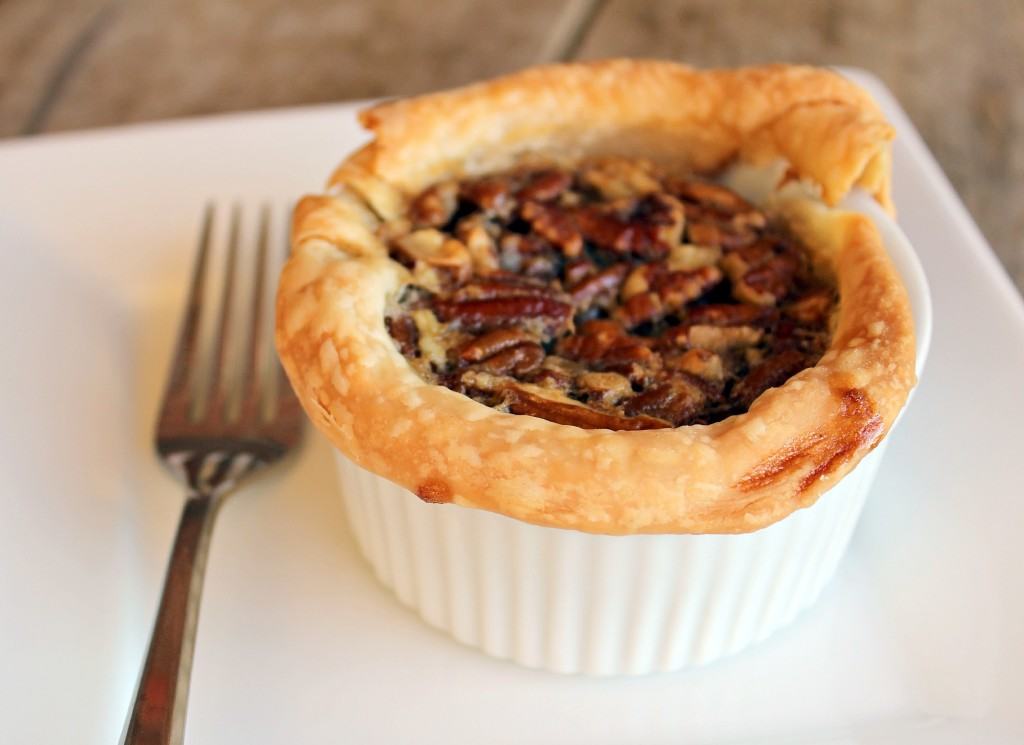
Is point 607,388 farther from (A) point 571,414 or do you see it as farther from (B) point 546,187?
(B) point 546,187

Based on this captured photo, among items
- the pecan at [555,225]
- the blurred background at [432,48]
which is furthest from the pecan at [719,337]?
the blurred background at [432,48]

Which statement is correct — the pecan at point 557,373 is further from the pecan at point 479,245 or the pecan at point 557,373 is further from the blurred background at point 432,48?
the blurred background at point 432,48

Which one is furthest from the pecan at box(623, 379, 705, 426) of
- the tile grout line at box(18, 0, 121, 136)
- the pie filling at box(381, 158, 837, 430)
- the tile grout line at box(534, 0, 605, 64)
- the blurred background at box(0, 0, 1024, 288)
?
the tile grout line at box(18, 0, 121, 136)

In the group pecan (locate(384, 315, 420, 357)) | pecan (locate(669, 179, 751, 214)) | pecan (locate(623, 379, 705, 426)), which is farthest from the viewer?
pecan (locate(669, 179, 751, 214))

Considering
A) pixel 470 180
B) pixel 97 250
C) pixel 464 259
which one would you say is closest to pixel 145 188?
pixel 97 250

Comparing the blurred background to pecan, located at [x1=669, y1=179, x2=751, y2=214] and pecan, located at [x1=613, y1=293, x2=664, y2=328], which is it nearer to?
pecan, located at [x1=669, y1=179, x2=751, y2=214]

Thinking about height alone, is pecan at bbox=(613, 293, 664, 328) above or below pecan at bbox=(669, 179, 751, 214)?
below

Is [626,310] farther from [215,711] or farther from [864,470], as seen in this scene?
[215,711]
